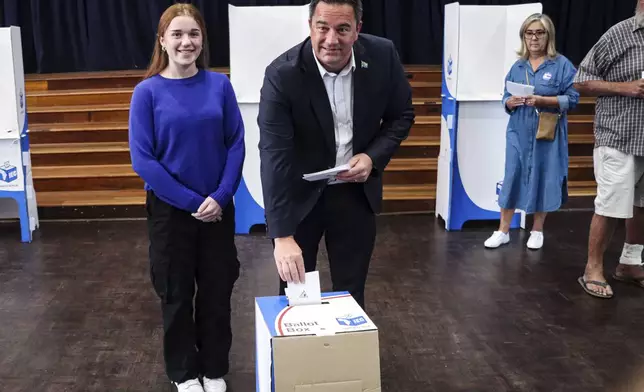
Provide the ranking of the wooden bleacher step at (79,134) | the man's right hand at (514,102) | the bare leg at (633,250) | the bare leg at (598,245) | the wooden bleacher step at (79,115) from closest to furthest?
the bare leg at (598,245) < the bare leg at (633,250) < the man's right hand at (514,102) < the wooden bleacher step at (79,134) < the wooden bleacher step at (79,115)

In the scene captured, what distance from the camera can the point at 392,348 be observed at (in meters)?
3.21

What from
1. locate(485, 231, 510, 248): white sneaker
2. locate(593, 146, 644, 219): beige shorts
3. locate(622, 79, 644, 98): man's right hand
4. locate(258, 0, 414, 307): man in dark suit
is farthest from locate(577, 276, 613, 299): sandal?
locate(258, 0, 414, 307): man in dark suit

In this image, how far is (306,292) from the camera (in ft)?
6.22

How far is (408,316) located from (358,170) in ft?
5.62

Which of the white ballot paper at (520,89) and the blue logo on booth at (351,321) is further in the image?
the white ballot paper at (520,89)

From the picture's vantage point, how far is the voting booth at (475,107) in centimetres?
472

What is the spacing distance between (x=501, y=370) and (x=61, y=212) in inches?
147

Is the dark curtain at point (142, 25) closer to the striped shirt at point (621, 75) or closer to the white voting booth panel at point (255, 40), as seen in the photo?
the white voting booth panel at point (255, 40)

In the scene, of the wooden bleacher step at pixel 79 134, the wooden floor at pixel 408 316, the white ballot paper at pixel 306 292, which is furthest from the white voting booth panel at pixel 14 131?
the white ballot paper at pixel 306 292

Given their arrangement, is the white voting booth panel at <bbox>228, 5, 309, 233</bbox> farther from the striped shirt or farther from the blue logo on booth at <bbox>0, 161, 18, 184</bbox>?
the striped shirt

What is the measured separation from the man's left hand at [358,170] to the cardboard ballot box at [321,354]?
45cm

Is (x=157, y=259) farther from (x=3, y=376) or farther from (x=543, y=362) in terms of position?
(x=543, y=362)

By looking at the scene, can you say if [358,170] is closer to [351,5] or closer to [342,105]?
[342,105]

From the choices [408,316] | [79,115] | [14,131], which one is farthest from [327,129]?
[79,115]
